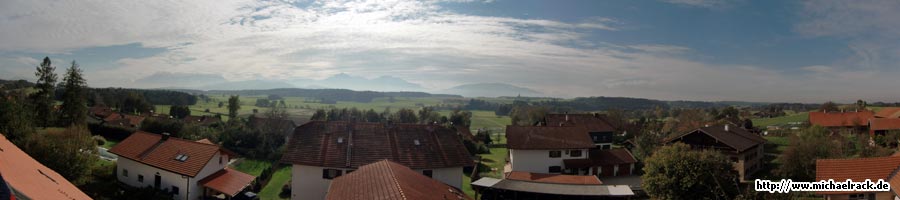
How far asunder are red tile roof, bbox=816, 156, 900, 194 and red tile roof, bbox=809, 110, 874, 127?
42.3m

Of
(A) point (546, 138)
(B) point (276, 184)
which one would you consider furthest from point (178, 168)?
(A) point (546, 138)

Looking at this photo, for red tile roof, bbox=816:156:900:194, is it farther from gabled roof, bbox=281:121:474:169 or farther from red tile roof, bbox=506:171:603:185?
gabled roof, bbox=281:121:474:169

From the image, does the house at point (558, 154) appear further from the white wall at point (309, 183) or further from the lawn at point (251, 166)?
the lawn at point (251, 166)

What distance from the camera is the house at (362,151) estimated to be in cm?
2817

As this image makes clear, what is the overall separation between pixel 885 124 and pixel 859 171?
37994mm

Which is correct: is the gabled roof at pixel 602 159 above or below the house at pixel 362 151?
below

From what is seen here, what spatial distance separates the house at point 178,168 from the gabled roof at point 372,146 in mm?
4231

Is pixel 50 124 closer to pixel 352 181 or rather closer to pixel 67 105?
pixel 67 105

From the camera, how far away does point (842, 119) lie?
6200cm

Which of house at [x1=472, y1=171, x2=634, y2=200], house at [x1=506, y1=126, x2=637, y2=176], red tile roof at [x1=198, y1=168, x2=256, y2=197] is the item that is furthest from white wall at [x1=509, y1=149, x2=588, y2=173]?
red tile roof at [x1=198, y1=168, x2=256, y2=197]

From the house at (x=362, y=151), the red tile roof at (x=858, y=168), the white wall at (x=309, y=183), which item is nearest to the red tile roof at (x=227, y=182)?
the house at (x=362, y=151)

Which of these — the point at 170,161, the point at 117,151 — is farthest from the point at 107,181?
the point at 170,161

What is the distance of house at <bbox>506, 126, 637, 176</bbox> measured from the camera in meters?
39.5

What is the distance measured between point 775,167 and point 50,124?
70740mm
